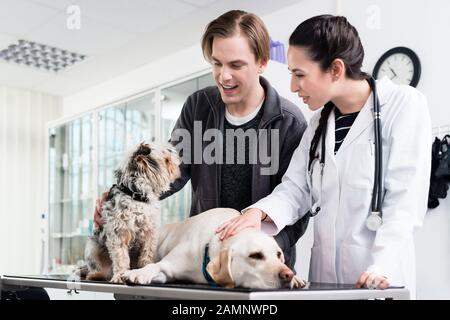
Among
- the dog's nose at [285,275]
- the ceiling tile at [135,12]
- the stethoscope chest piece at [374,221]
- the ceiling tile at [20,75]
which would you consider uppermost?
the ceiling tile at [135,12]

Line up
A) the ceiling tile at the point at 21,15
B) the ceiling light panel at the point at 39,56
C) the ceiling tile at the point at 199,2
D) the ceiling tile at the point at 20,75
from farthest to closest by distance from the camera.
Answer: the ceiling tile at the point at 20,75, the ceiling light panel at the point at 39,56, the ceiling tile at the point at 21,15, the ceiling tile at the point at 199,2

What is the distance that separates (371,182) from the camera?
47.2 inches

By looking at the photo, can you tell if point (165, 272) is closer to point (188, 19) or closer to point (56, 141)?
point (188, 19)

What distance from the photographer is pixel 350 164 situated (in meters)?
1.24

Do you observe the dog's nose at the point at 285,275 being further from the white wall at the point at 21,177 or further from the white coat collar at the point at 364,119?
the white wall at the point at 21,177

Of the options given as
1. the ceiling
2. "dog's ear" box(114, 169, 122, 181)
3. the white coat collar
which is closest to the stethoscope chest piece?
the white coat collar

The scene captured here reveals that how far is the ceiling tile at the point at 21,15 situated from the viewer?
12.5ft

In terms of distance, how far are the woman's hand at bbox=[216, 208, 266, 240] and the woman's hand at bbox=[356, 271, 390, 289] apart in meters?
0.23

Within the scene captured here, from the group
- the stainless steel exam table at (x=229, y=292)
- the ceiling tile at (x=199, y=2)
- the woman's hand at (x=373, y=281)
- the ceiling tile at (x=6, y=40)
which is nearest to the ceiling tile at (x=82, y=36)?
the ceiling tile at (x=6, y=40)

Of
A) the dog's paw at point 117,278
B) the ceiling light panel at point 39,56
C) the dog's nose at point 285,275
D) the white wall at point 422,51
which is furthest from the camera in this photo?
the ceiling light panel at point 39,56

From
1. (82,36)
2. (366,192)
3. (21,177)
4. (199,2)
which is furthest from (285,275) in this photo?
(21,177)

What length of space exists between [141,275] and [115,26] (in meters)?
3.43
